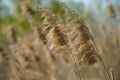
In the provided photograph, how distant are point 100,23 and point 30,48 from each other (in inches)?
68.0

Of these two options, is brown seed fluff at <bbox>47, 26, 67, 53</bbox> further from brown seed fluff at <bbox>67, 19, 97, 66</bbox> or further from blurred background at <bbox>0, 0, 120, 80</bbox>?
blurred background at <bbox>0, 0, 120, 80</bbox>

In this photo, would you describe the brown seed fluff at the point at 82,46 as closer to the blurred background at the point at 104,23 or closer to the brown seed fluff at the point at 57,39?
the brown seed fluff at the point at 57,39

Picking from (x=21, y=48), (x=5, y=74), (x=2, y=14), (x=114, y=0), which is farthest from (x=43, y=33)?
(x=2, y=14)

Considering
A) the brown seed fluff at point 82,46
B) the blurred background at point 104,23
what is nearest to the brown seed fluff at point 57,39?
the brown seed fluff at point 82,46

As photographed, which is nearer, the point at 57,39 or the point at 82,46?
the point at 82,46

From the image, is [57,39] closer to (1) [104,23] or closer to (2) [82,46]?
(2) [82,46]

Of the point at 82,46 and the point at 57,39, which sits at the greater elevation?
the point at 57,39

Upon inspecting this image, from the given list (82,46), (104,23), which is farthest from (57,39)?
(104,23)

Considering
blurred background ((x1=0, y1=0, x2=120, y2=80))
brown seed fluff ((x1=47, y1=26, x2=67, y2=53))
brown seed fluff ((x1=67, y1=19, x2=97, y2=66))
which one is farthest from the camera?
blurred background ((x1=0, y1=0, x2=120, y2=80))

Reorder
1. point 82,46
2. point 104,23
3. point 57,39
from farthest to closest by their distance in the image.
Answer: point 104,23 → point 57,39 → point 82,46

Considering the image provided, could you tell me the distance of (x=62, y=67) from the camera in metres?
6.44

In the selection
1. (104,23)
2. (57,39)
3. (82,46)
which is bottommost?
(82,46)

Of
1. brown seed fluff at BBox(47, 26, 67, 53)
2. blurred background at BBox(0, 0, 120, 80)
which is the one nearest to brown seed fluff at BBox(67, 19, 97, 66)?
brown seed fluff at BBox(47, 26, 67, 53)

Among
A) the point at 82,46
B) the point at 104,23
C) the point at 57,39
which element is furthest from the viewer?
the point at 104,23
